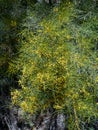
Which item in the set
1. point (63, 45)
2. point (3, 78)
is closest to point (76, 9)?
point (63, 45)

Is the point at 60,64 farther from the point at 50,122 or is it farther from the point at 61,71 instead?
the point at 50,122

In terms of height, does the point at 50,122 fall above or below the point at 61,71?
below

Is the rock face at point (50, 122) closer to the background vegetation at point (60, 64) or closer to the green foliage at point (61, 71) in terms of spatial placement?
the background vegetation at point (60, 64)

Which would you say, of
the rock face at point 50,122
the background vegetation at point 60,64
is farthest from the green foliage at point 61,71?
the rock face at point 50,122

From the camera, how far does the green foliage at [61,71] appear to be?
312 cm

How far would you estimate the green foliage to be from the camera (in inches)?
123

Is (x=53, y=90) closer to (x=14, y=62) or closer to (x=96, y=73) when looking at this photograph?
(x=96, y=73)

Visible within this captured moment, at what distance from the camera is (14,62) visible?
378 cm

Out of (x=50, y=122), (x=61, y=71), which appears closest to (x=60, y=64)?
(x=61, y=71)

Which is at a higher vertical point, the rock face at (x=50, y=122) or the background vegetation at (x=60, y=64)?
the background vegetation at (x=60, y=64)

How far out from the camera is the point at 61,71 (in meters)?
3.15

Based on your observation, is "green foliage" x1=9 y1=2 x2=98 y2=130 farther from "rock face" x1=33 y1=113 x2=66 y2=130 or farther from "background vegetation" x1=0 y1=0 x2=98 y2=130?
"rock face" x1=33 y1=113 x2=66 y2=130

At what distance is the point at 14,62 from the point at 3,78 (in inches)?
14.7

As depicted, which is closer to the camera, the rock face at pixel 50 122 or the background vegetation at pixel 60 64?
the background vegetation at pixel 60 64
